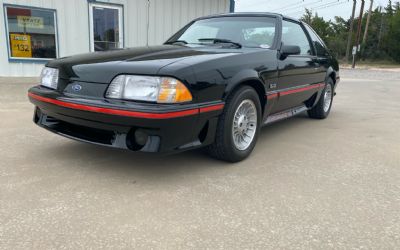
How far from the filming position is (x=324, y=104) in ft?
18.8

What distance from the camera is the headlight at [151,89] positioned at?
8.58ft

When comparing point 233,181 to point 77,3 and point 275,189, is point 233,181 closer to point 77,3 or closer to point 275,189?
point 275,189

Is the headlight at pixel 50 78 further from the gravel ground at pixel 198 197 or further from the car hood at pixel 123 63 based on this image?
the gravel ground at pixel 198 197

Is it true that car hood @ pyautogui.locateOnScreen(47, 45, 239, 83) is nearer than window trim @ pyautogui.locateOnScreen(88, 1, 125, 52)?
Yes

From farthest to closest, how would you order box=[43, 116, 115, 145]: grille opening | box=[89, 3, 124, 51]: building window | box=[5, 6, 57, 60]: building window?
box=[89, 3, 124, 51]: building window < box=[5, 6, 57, 60]: building window < box=[43, 116, 115, 145]: grille opening

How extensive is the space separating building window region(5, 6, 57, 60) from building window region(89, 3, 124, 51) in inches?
37.8

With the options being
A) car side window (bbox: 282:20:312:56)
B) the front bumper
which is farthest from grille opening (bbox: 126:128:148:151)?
car side window (bbox: 282:20:312:56)

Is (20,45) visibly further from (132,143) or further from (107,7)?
(132,143)

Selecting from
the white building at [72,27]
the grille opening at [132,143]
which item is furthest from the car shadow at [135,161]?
the white building at [72,27]

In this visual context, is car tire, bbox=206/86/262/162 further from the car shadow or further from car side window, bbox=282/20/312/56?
car side window, bbox=282/20/312/56

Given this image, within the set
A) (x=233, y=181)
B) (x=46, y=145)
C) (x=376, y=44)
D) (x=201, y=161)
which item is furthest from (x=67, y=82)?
(x=376, y=44)

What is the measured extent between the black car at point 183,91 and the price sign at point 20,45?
5890mm

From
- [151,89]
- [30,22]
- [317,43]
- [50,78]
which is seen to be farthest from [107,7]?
[151,89]

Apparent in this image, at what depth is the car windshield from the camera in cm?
389
